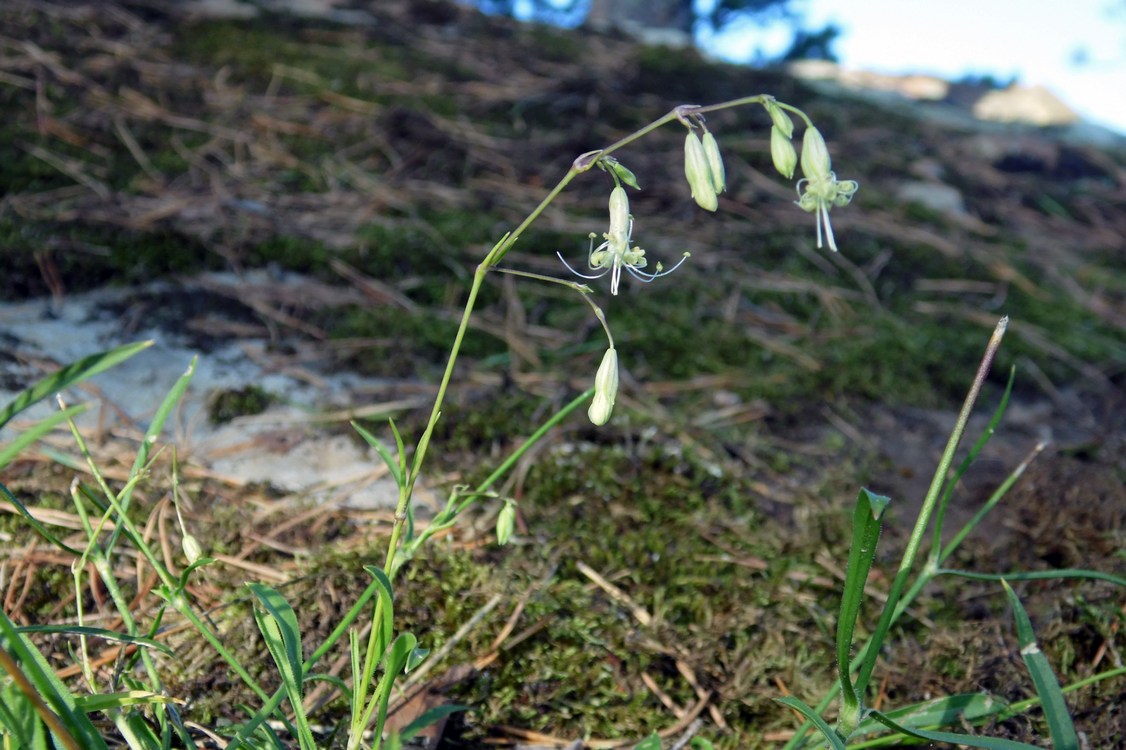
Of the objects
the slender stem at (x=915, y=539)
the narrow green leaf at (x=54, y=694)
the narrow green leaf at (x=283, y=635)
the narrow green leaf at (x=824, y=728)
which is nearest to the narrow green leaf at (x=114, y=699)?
the narrow green leaf at (x=54, y=694)

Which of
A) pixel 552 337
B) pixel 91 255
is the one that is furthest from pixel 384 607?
pixel 91 255

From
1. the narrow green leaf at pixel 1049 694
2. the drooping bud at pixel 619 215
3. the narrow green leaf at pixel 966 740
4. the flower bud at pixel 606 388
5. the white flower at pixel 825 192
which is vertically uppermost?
the white flower at pixel 825 192

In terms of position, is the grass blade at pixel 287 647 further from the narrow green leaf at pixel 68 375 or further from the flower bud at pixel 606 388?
the flower bud at pixel 606 388

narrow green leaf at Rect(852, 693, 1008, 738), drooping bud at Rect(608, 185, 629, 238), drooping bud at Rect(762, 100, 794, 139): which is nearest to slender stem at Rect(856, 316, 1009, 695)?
narrow green leaf at Rect(852, 693, 1008, 738)

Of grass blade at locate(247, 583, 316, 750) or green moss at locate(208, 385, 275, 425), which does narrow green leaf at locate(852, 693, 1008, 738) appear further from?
green moss at locate(208, 385, 275, 425)

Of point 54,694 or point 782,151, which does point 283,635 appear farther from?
point 782,151

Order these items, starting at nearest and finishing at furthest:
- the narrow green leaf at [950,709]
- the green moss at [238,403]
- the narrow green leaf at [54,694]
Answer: the narrow green leaf at [54,694] → the narrow green leaf at [950,709] → the green moss at [238,403]
